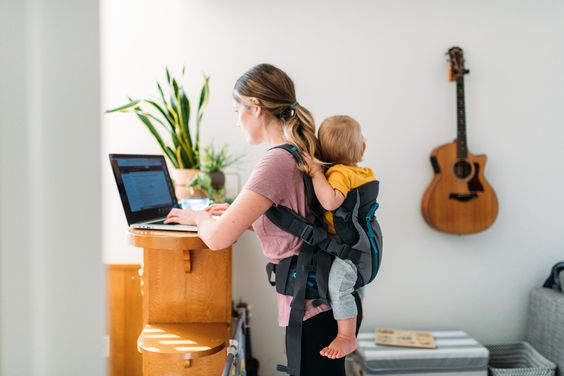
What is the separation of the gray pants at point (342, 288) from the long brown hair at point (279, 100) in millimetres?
320

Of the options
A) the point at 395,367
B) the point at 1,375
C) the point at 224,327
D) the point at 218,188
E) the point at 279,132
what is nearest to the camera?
the point at 1,375

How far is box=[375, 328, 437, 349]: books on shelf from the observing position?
262 centimetres

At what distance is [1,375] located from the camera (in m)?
0.29

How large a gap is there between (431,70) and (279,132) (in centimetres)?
174

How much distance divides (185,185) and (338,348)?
1.13 metres

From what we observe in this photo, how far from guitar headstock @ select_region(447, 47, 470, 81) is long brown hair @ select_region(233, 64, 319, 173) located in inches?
65.5

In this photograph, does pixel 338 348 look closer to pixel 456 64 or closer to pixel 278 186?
pixel 278 186

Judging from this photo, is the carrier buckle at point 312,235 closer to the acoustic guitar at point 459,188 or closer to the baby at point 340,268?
the baby at point 340,268

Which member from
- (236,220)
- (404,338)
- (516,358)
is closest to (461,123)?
(404,338)

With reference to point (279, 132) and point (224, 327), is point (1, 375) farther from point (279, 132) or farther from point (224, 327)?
point (224, 327)

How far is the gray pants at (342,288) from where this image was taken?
146 cm

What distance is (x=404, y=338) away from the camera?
8.86 ft

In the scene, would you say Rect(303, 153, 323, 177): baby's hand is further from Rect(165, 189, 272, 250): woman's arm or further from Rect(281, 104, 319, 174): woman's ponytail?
Rect(165, 189, 272, 250): woman's arm

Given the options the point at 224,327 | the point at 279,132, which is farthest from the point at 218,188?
the point at 279,132
